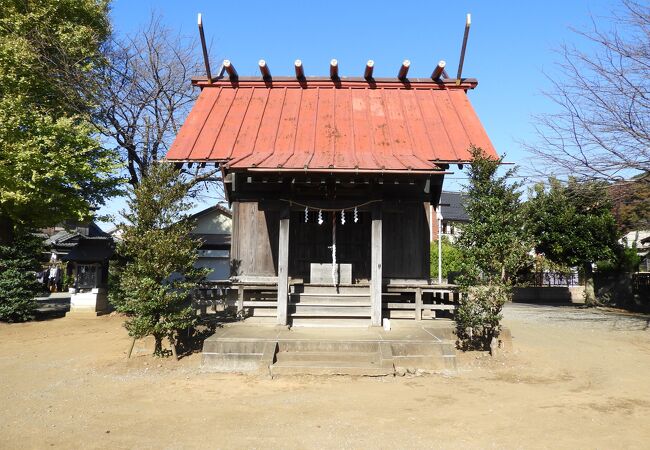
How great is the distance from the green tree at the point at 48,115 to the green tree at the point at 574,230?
692 inches

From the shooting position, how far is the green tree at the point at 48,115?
12.8 m

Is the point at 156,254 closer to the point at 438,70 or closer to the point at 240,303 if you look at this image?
the point at 240,303

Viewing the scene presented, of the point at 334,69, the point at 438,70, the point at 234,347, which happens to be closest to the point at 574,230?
the point at 438,70

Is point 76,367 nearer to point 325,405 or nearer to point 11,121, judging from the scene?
point 325,405

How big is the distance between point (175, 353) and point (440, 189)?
7.10 m

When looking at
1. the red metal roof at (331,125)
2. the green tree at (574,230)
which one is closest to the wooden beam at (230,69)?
the red metal roof at (331,125)

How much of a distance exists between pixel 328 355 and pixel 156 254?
3639 mm

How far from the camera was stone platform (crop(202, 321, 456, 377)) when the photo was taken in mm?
7469

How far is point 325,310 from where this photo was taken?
9.77 meters

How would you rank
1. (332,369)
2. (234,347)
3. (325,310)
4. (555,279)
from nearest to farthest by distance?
1. (332,369)
2. (234,347)
3. (325,310)
4. (555,279)

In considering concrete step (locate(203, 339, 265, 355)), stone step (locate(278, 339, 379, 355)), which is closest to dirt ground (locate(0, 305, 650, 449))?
concrete step (locate(203, 339, 265, 355))

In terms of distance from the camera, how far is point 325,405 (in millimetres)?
5949

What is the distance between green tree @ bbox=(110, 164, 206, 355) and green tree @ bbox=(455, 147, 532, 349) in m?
5.40

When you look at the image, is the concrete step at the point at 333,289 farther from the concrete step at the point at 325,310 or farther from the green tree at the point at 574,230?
the green tree at the point at 574,230
